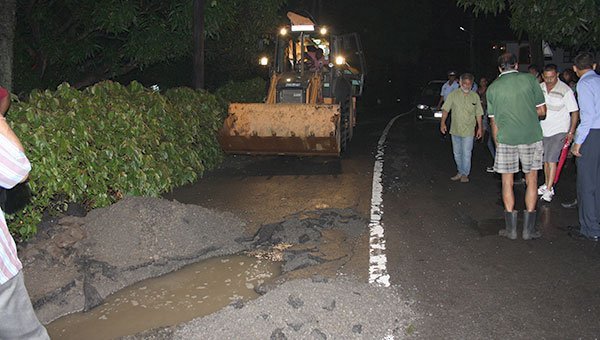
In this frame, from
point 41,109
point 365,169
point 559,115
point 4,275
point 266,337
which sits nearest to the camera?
point 4,275

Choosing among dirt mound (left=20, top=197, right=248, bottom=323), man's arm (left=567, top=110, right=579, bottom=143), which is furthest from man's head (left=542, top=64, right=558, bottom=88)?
dirt mound (left=20, top=197, right=248, bottom=323)

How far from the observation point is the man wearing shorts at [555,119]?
8648 millimetres

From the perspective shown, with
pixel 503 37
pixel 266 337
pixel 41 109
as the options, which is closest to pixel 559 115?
pixel 266 337

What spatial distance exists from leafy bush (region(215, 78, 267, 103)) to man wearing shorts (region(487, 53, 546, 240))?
30.1 ft

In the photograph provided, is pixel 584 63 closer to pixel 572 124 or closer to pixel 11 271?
pixel 572 124

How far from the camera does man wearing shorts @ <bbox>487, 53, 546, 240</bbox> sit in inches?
277

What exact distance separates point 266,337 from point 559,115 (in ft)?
20.6

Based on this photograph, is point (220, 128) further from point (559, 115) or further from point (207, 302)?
point (207, 302)

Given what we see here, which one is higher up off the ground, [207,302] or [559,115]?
[559,115]

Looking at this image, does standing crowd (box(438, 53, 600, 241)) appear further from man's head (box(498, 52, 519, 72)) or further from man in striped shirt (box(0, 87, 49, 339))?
man in striped shirt (box(0, 87, 49, 339))

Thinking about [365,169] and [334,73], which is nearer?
[365,169]

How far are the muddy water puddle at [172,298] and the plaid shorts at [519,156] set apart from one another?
9.70 feet

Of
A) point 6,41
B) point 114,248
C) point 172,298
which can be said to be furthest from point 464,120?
point 6,41

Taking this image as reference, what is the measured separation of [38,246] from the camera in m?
6.04
